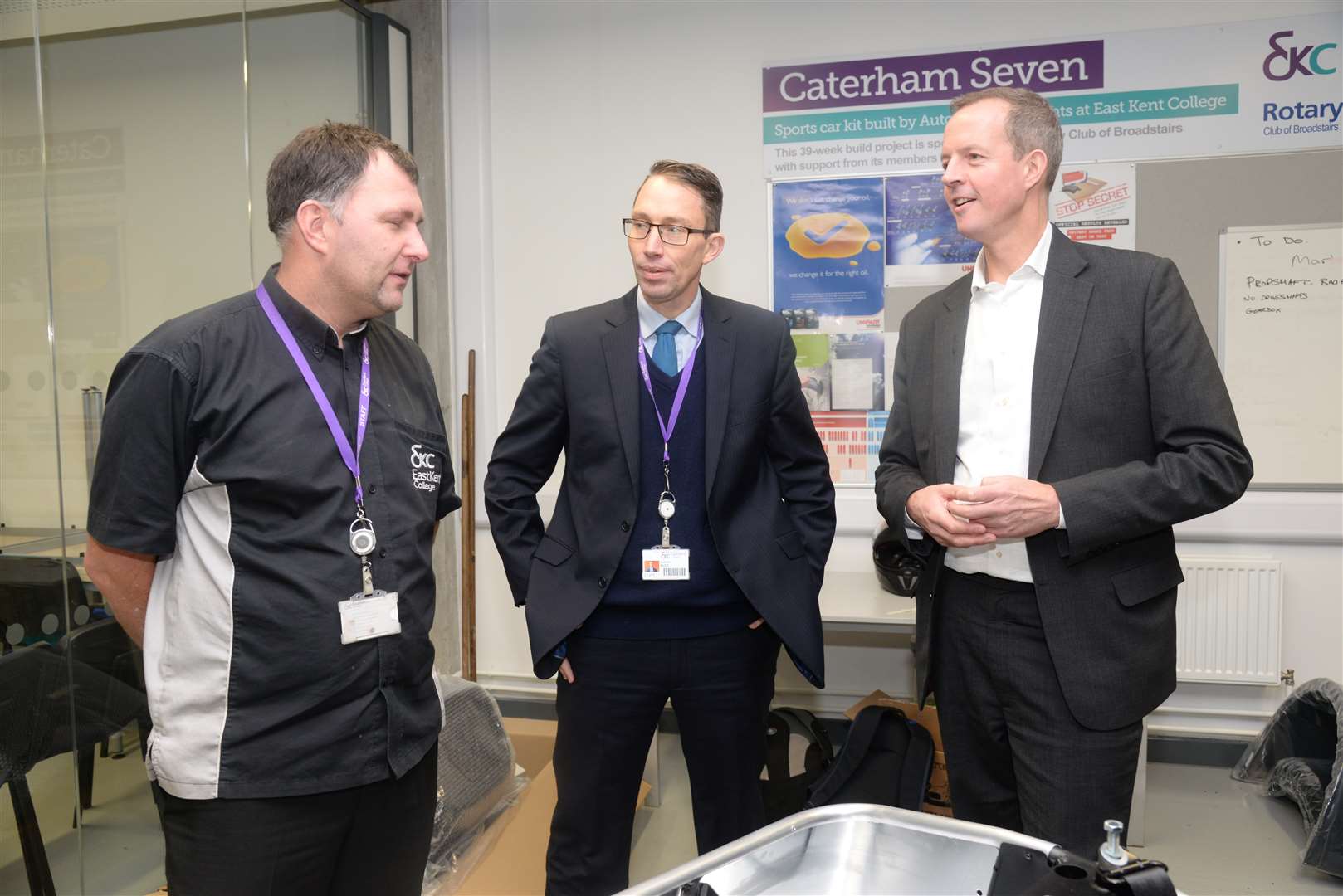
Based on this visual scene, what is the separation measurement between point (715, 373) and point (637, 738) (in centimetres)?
78

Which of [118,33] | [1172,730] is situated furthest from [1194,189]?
[118,33]

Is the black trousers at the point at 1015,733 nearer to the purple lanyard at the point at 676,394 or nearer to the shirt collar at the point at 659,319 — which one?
the purple lanyard at the point at 676,394

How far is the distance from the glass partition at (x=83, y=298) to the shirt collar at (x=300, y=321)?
3.77ft

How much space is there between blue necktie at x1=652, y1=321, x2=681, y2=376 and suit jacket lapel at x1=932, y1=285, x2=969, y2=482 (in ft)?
1.79

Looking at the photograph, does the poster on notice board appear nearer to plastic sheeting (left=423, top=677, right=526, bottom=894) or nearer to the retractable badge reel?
plastic sheeting (left=423, top=677, right=526, bottom=894)

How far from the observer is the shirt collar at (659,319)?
210 centimetres

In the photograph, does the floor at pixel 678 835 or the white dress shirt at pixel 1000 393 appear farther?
the floor at pixel 678 835

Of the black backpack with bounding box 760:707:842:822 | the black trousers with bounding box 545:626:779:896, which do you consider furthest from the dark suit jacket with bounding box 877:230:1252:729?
the black backpack with bounding box 760:707:842:822

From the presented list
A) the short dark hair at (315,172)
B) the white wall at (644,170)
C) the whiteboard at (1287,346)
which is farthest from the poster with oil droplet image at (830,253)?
the short dark hair at (315,172)

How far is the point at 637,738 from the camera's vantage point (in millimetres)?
2039

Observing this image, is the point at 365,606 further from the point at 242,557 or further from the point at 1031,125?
the point at 1031,125

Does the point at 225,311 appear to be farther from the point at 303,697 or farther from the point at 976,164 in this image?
the point at 976,164

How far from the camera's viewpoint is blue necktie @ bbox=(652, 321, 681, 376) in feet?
6.86

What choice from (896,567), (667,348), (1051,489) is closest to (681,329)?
(667,348)
